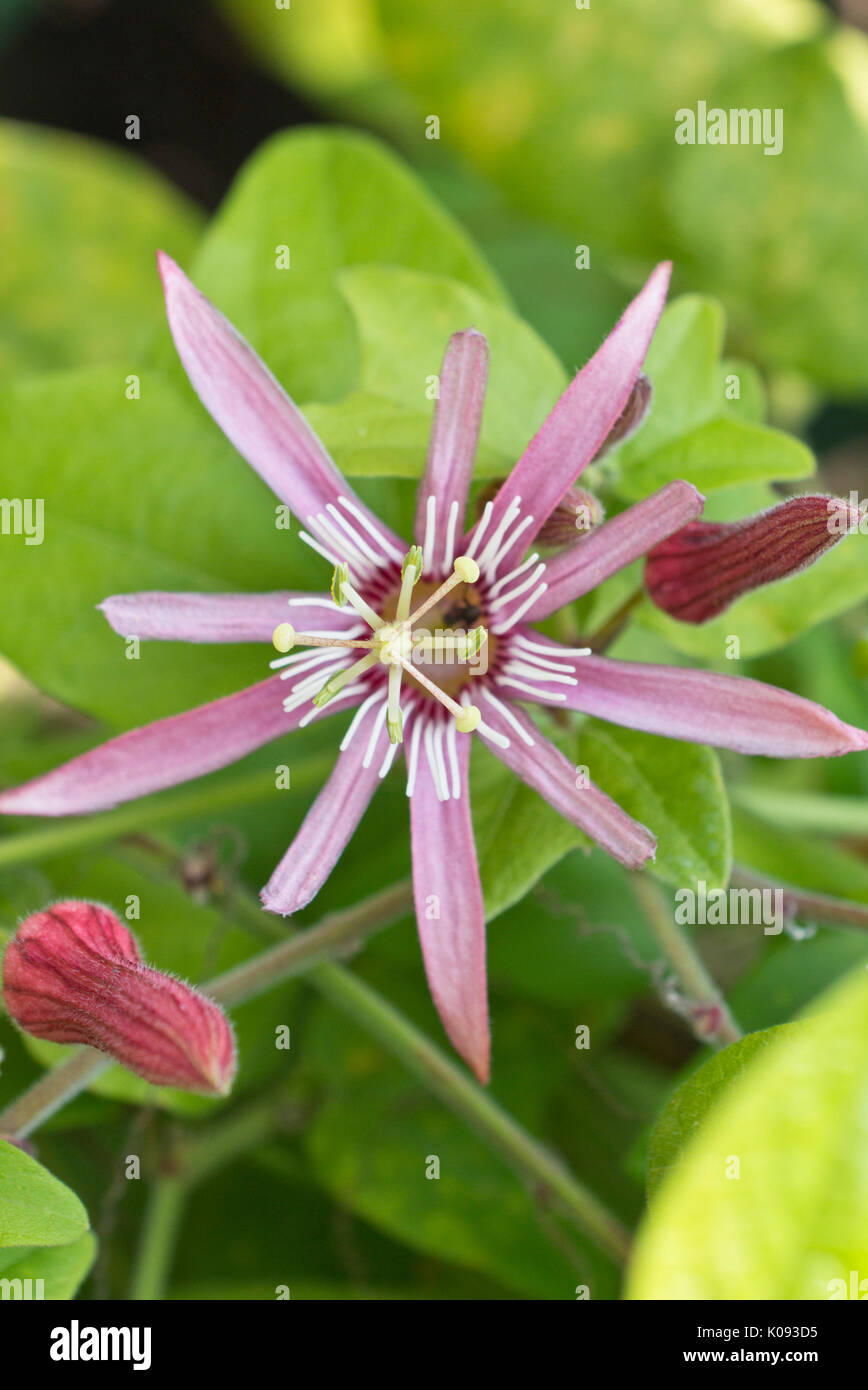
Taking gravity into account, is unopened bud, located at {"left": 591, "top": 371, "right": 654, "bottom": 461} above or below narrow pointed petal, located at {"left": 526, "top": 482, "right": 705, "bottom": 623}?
above

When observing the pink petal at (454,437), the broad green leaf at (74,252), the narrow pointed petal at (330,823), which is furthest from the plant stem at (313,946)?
the broad green leaf at (74,252)

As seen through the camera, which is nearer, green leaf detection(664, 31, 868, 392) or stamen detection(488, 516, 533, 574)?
stamen detection(488, 516, 533, 574)

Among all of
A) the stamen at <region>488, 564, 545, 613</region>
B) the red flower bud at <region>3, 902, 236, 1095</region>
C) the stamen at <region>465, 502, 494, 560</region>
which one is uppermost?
the stamen at <region>465, 502, 494, 560</region>

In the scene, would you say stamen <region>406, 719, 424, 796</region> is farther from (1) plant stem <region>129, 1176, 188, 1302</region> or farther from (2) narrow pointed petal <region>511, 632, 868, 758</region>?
(1) plant stem <region>129, 1176, 188, 1302</region>

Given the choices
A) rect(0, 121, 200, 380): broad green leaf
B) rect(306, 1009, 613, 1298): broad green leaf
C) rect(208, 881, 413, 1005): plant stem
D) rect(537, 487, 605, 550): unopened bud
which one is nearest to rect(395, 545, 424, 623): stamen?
rect(537, 487, 605, 550): unopened bud

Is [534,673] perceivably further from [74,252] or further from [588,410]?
[74,252]

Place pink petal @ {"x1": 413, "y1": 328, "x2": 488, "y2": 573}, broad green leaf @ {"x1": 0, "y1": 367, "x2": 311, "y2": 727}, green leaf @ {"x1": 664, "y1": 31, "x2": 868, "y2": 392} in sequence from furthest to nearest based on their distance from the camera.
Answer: green leaf @ {"x1": 664, "y1": 31, "x2": 868, "y2": 392}, broad green leaf @ {"x1": 0, "y1": 367, "x2": 311, "y2": 727}, pink petal @ {"x1": 413, "y1": 328, "x2": 488, "y2": 573}

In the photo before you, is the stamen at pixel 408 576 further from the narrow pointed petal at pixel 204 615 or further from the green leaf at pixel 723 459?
the green leaf at pixel 723 459
